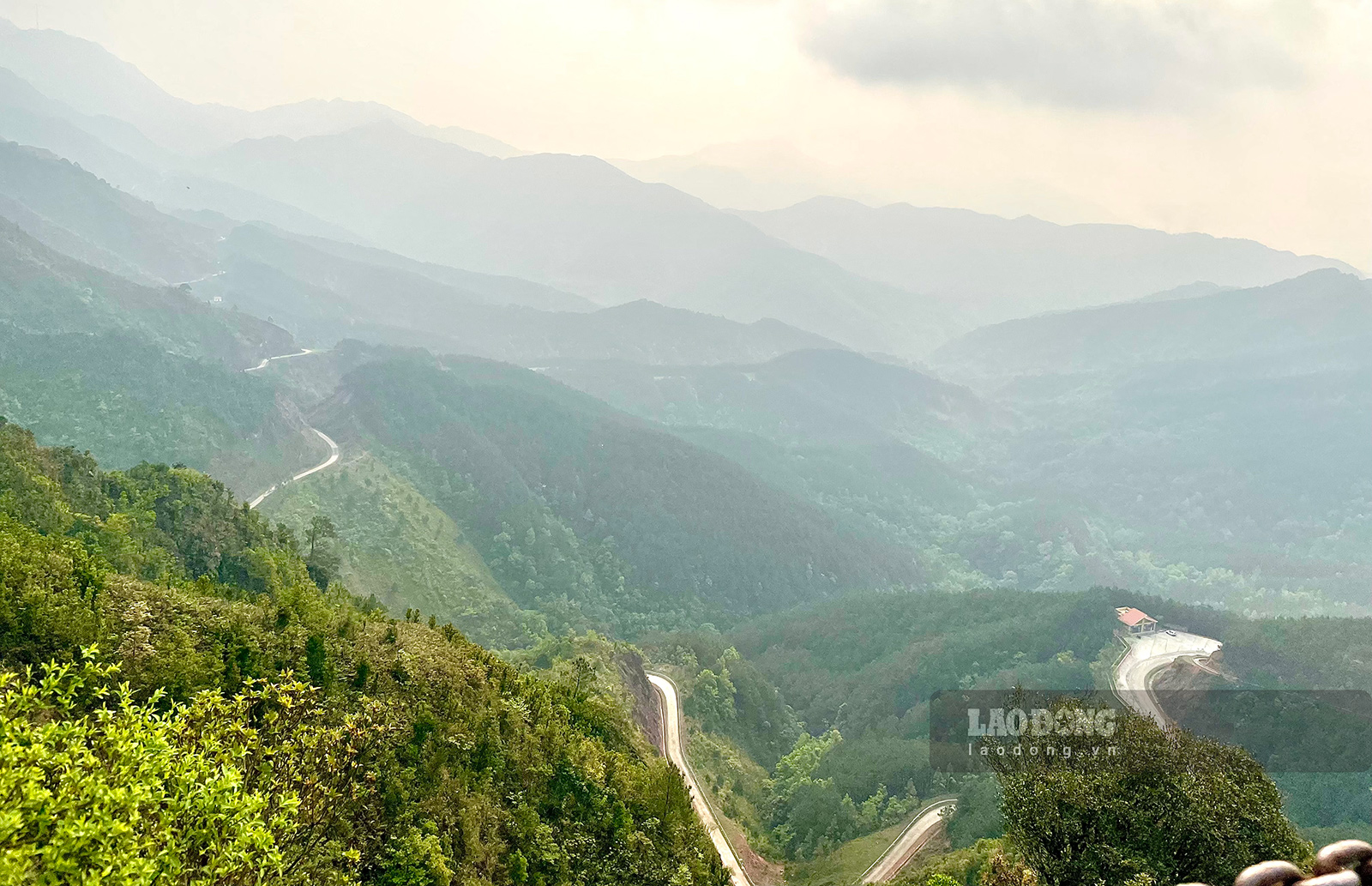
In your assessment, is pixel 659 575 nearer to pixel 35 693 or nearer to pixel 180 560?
pixel 180 560

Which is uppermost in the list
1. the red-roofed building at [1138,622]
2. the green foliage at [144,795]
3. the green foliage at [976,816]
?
the green foliage at [144,795]

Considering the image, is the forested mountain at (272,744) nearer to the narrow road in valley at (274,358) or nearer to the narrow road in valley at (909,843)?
the narrow road in valley at (909,843)

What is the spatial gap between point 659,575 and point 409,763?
11192cm

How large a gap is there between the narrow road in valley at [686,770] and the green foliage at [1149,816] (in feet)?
49.7

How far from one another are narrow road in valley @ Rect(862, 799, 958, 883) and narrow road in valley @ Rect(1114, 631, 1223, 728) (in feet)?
78.8

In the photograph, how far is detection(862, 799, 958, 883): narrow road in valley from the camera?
46.9m

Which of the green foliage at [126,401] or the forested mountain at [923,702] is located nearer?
the forested mountain at [923,702]

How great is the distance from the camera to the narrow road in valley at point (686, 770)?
4166 cm

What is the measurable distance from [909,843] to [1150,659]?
142 feet

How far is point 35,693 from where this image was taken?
10922mm

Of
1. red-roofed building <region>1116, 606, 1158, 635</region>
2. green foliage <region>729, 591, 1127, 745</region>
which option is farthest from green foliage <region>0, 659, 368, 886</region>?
red-roofed building <region>1116, 606, 1158, 635</region>

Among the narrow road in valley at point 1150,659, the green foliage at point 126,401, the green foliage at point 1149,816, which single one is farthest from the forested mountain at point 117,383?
the narrow road in valley at point 1150,659

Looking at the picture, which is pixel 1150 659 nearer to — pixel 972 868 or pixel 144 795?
pixel 972 868

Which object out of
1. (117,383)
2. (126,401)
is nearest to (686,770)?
(126,401)
